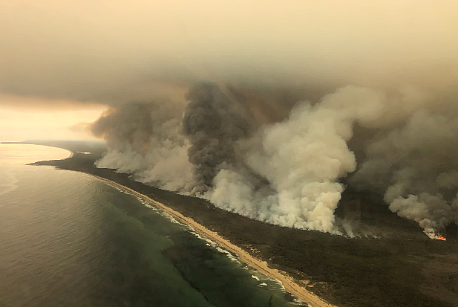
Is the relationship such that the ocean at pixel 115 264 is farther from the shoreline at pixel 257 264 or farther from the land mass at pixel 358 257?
the land mass at pixel 358 257

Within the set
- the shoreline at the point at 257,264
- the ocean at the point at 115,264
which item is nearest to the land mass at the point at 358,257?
the shoreline at the point at 257,264

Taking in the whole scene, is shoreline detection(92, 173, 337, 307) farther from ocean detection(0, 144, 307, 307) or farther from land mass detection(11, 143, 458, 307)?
ocean detection(0, 144, 307, 307)

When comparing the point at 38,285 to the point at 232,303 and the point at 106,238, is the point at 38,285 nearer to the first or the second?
the point at 106,238

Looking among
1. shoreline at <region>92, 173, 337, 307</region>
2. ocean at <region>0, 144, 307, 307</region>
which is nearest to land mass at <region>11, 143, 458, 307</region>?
shoreline at <region>92, 173, 337, 307</region>

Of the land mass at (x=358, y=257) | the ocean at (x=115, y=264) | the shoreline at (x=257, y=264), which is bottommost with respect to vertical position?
the ocean at (x=115, y=264)

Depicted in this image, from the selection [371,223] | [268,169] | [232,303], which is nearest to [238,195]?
[268,169]

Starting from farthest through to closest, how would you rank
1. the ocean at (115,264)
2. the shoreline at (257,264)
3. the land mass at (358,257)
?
the land mass at (358,257)
the shoreline at (257,264)
the ocean at (115,264)

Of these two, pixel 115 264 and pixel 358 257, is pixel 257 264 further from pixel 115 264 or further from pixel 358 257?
pixel 115 264
